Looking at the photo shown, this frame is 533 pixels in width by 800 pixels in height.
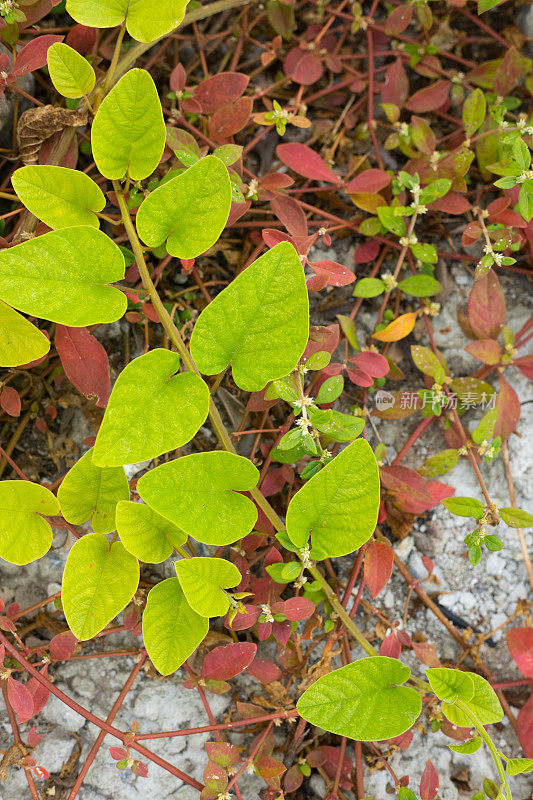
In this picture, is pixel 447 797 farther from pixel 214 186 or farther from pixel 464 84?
pixel 464 84

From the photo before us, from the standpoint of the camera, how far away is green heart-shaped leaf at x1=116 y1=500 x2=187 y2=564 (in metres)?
1.11

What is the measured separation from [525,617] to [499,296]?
31.9 inches

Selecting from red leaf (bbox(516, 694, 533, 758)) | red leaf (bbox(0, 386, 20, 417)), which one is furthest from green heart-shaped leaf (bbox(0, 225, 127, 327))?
red leaf (bbox(516, 694, 533, 758))

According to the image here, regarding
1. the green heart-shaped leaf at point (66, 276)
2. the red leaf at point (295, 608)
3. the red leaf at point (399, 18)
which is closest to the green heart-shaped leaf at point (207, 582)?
the red leaf at point (295, 608)

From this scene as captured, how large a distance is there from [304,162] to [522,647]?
127cm

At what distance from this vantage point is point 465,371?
1.63m

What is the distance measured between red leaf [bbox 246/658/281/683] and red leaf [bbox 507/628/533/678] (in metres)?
0.56

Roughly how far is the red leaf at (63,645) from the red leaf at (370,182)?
3.93ft

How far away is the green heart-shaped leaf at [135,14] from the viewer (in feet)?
3.57

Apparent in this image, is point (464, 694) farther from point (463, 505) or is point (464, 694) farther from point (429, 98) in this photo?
point (429, 98)

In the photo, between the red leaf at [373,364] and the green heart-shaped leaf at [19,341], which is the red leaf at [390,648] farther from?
the green heart-shaped leaf at [19,341]

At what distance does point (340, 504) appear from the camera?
3.76ft

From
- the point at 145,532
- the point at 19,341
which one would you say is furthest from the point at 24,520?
the point at 19,341

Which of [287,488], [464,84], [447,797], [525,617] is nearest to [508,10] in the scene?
[464,84]
